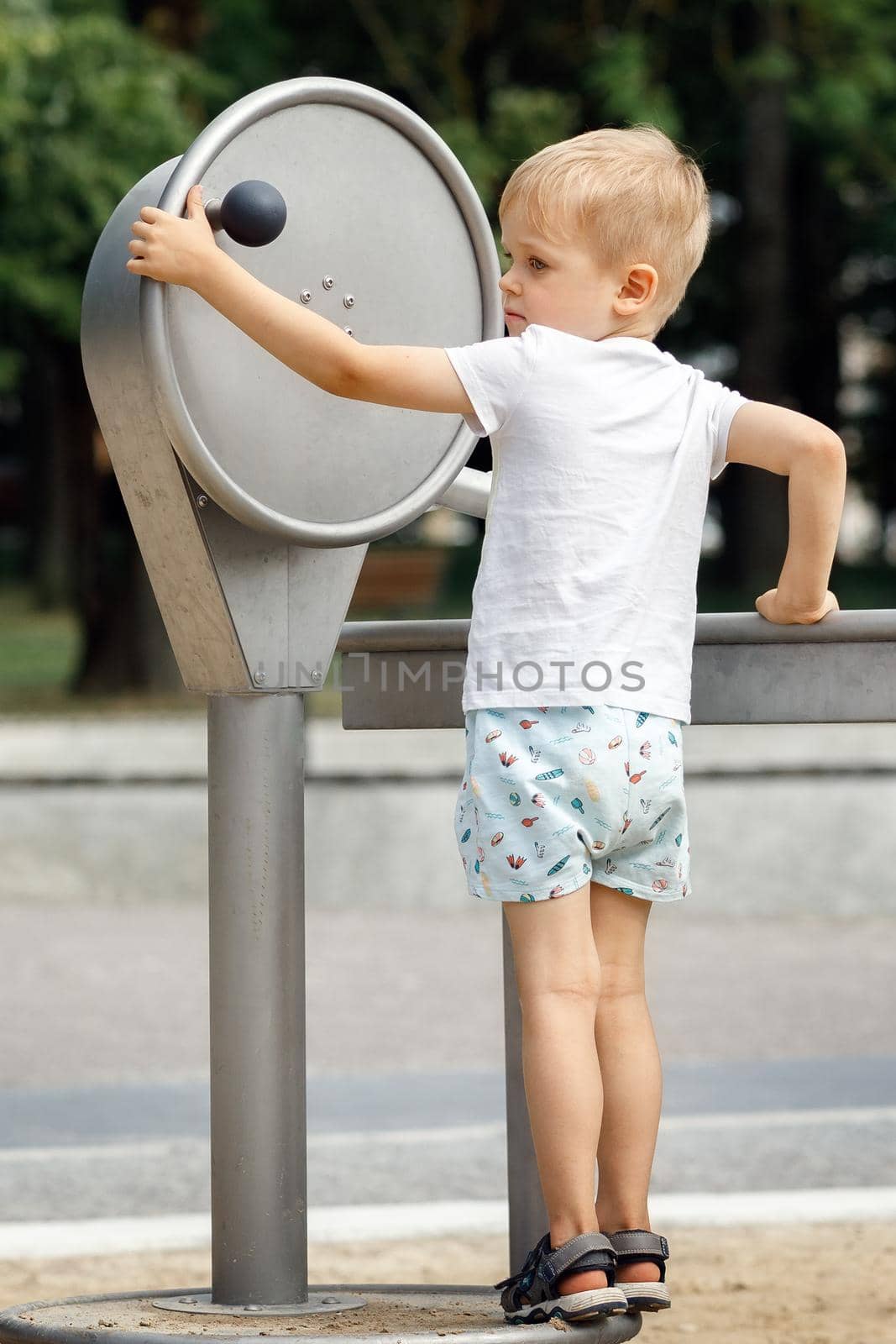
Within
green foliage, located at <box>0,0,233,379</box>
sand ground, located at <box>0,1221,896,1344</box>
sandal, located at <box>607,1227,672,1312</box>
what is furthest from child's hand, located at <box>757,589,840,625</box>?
green foliage, located at <box>0,0,233,379</box>

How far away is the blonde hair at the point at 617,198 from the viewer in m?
2.19

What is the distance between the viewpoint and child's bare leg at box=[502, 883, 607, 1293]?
2.16m

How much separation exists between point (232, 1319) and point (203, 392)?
3.26 ft

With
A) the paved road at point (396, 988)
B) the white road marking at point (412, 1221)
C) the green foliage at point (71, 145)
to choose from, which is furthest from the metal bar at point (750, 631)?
the green foliage at point (71, 145)

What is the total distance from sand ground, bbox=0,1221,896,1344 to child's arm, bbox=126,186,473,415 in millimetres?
1434

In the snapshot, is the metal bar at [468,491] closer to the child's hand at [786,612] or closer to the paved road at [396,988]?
the child's hand at [786,612]

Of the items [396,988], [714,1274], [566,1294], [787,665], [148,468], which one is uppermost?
[148,468]

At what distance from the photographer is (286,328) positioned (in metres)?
2.09

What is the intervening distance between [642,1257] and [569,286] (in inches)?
40.8

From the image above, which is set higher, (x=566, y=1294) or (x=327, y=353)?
(x=327, y=353)

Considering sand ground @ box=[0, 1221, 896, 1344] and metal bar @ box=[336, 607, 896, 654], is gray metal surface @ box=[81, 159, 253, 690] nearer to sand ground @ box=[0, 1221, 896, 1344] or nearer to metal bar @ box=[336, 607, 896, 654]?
metal bar @ box=[336, 607, 896, 654]

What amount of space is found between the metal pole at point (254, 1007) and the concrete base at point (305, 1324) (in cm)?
9

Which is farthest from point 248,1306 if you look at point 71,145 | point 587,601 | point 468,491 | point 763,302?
point 763,302

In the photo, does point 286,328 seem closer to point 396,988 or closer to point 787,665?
point 787,665
